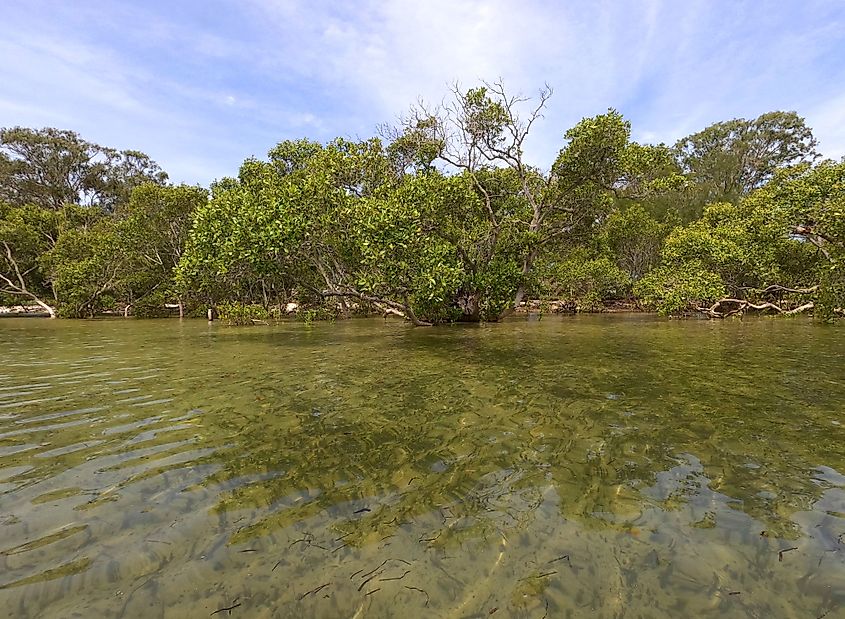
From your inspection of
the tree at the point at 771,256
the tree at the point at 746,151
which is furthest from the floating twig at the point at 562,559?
the tree at the point at 746,151

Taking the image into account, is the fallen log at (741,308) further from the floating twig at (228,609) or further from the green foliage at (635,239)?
the floating twig at (228,609)

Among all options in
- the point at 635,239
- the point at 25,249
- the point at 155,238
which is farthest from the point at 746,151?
the point at 25,249

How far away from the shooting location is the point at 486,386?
352 inches

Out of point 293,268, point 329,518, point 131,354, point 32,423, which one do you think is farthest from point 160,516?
point 293,268

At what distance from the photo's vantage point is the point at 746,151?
61.9 meters

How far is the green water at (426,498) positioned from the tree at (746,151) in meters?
62.1

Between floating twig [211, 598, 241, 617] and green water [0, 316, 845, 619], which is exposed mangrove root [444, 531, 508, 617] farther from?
floating twig [211, 598, 241, 617]

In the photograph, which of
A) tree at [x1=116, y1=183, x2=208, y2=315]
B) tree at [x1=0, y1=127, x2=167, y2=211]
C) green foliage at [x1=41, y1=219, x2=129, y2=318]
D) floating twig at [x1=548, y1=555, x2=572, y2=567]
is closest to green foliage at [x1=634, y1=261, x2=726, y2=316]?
floating twig at [x1=548, y1=555, x2=572, y2=567]

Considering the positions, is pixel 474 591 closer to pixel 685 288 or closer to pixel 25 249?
pixel 685 288

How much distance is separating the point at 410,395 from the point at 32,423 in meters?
5.59

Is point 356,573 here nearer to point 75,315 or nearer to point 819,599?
point 819,599

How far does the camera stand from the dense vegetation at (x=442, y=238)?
17400 millimetres

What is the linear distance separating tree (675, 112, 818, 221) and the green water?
62.1 m

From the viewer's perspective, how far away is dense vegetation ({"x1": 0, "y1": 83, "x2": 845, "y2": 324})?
685 inches
